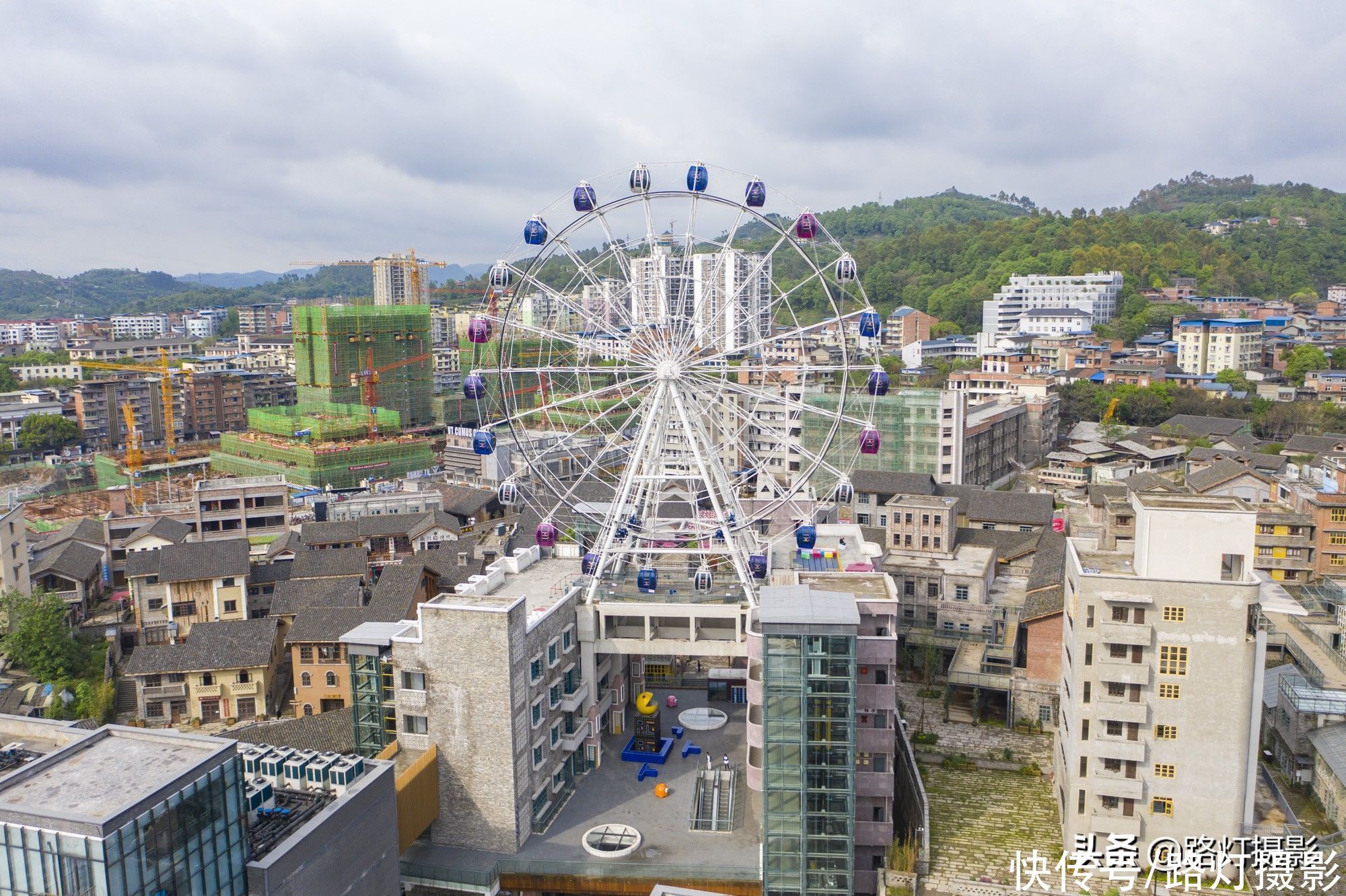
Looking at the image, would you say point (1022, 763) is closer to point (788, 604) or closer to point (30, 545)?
point (788, 604)

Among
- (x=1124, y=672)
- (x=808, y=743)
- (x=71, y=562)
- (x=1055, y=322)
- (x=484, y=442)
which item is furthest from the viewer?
(x=1055, y=322)

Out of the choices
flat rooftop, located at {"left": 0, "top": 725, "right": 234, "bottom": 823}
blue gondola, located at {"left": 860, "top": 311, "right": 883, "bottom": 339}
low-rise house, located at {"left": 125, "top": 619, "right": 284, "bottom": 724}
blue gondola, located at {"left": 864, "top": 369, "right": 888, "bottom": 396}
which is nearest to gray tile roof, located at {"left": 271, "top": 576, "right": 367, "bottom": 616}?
low-rise house, located at {"left": 125, "top": 619, "right": 284, "bottom": 724}

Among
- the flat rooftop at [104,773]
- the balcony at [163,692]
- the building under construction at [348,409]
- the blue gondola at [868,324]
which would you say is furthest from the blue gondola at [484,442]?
the building under construction at [348,409]

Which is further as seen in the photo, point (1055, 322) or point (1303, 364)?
point (1055, 322)

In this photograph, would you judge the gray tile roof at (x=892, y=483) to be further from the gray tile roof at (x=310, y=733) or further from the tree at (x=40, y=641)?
the tree at (x=40, y=641)

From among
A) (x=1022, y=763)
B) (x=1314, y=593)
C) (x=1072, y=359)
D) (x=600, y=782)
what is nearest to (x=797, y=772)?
(x=600, y=782)

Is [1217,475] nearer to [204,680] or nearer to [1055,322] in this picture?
[204,680]

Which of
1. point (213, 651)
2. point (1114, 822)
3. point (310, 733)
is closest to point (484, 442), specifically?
point (310, 733)
